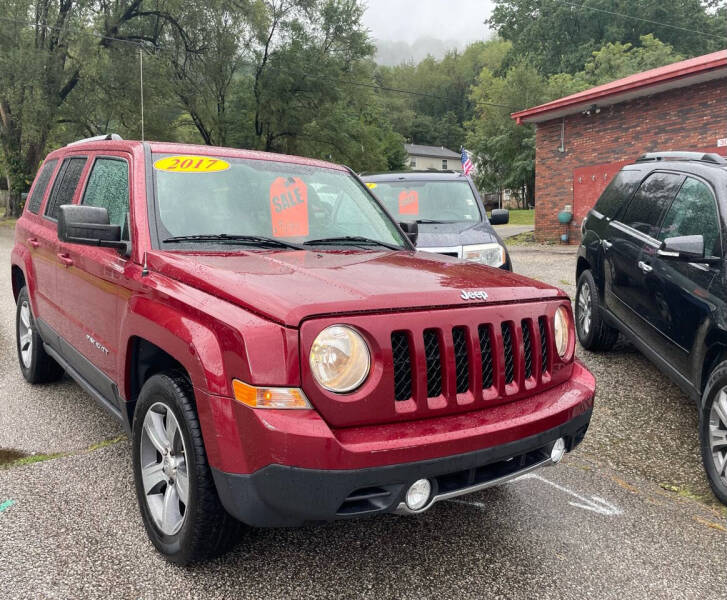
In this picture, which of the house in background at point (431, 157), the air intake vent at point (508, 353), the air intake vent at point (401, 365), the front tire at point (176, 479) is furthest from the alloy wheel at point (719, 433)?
the house in background at point (431, 157)

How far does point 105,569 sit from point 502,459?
167cm

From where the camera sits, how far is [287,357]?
2.13 meters

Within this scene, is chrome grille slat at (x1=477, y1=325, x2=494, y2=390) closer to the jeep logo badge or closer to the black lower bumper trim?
the jeep logo badge

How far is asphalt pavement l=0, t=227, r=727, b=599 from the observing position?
253 centimetres

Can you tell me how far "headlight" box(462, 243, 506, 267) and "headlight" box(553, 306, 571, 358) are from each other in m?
4.15

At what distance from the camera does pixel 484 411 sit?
2441 millimetres

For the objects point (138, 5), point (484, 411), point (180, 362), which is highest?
point (138, 5)

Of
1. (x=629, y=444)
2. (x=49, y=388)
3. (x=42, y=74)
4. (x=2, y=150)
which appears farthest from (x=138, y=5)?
(x=629, y=444)

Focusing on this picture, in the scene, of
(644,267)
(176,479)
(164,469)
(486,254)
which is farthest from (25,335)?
(644,267)

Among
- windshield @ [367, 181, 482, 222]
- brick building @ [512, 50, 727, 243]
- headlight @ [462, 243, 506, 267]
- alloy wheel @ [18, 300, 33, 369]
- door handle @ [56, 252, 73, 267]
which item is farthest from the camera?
brick building @ [512, 50, 727, 243]

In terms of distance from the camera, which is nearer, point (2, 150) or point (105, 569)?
point (105, 569)

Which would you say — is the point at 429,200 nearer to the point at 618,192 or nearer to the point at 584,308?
the point at 584,308

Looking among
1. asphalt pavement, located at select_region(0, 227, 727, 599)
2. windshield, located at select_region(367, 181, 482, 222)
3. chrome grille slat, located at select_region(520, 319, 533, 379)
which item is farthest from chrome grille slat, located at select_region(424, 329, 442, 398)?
windshield, located at select_region(367, 181, 482, 222)

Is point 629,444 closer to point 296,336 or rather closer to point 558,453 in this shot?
point 558,453
